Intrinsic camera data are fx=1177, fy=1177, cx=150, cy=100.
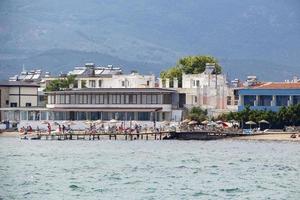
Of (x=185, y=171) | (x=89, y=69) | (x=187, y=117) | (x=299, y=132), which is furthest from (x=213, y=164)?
(x=89, y=69)

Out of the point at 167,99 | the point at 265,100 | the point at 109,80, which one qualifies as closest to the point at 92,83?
the point at 109,80

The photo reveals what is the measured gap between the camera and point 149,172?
48750 mm

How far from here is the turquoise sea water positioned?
130 ft

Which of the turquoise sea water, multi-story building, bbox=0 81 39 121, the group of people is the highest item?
multi-story building, bbox=0 81 39 121

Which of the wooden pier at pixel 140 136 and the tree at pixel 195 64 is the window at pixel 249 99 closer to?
the wooden pier at pixel 140 136

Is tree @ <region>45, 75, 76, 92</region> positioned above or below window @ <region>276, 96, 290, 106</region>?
above

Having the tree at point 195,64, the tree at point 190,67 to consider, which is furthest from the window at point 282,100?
the tree at point 195,64

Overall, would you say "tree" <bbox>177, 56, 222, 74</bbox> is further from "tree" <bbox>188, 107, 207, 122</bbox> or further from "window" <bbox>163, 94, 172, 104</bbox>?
"tree" <bbox>188, 107, 207, 122</bbox>

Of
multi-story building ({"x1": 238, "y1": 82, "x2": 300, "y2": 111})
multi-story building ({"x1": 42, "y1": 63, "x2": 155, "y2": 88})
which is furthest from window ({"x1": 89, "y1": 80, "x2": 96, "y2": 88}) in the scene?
multi-story building ({"x1": 238, "y1": 82, "x2": 300, "y2": 111})

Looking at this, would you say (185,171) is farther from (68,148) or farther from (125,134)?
(125,134)

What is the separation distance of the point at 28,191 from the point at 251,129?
2190 inches

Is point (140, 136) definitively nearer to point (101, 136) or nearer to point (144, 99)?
point (101, 136)

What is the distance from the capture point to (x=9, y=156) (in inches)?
2402

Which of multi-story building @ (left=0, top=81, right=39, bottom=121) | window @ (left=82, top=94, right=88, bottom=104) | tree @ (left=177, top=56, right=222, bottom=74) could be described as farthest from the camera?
tree @ (left=177, top=56, right=222, bottom=74)
